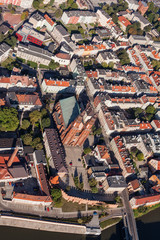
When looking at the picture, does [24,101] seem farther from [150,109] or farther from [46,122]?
[150,109]

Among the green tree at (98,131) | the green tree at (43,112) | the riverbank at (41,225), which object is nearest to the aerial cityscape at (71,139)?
the riverbank at (41,225)

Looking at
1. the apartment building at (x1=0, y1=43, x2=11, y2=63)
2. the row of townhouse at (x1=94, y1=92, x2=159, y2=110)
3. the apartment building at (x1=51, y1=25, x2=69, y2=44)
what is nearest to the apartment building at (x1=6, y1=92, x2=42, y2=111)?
the apartment building at (x1=0, y1=43, x2=11, y2=63)

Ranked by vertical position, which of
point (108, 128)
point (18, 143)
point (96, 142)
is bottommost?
point (18, 143)

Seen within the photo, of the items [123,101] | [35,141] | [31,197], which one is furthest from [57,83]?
[31,197]

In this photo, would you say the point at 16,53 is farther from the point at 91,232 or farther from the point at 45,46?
the point at 91,232

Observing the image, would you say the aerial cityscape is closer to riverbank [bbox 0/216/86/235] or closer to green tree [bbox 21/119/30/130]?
green tree [bbox 21/119/30/130]

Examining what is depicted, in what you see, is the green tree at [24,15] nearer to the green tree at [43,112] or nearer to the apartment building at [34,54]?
the apartment building at [34,54]

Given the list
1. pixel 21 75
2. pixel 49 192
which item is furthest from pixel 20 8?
pixel 49 192
